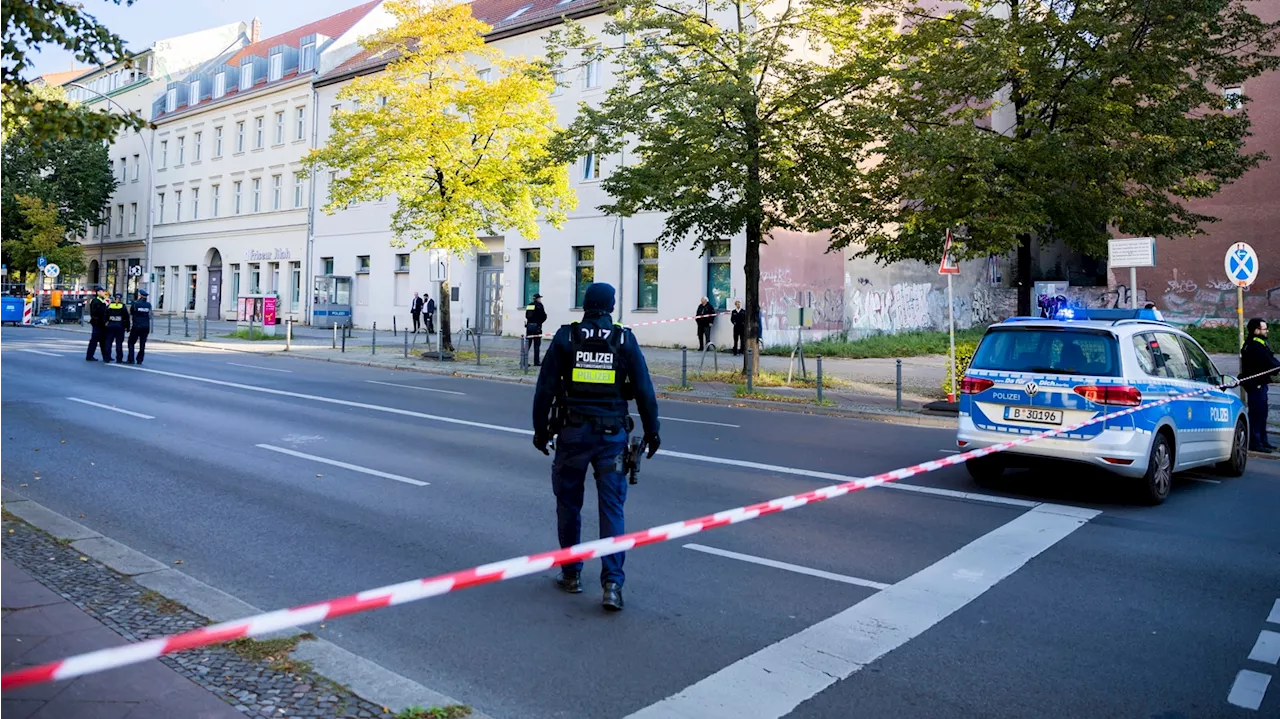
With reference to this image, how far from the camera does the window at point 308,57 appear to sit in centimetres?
4428

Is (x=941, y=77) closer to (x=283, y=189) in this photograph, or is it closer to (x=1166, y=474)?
(x=1166, y=474)

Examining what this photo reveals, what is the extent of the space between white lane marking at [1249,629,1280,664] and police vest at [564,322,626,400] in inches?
138

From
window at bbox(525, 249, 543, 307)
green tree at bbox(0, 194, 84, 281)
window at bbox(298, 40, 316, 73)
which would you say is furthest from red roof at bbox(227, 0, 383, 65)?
window at bbox(525, 249, 543, 307)

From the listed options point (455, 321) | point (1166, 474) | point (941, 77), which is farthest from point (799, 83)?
point (455, 321)

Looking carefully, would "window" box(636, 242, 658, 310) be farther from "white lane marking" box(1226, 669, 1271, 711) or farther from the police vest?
"white lane marking" box(1226, 669, 1271, 711)

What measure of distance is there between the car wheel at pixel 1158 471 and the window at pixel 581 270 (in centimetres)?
2505

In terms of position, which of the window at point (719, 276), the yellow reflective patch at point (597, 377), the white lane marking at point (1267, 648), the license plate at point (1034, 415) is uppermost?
the window at point (719, 276)

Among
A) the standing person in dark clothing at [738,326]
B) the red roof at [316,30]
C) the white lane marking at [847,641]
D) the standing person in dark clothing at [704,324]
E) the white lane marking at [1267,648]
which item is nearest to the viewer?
the white lane marking at [847,641]

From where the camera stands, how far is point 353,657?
418 centimetres

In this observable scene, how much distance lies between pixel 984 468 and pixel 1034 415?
A: 38.4 inches

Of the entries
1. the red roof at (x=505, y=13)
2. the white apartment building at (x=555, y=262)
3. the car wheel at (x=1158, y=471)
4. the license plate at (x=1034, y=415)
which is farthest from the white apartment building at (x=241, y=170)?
the car wheel at (x=1158, y=471)

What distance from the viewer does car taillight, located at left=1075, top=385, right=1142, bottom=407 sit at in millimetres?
7957

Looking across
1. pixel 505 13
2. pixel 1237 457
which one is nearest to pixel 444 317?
pixel 505 13

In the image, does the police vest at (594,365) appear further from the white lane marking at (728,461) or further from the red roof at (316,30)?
the red roof at (316,30)
